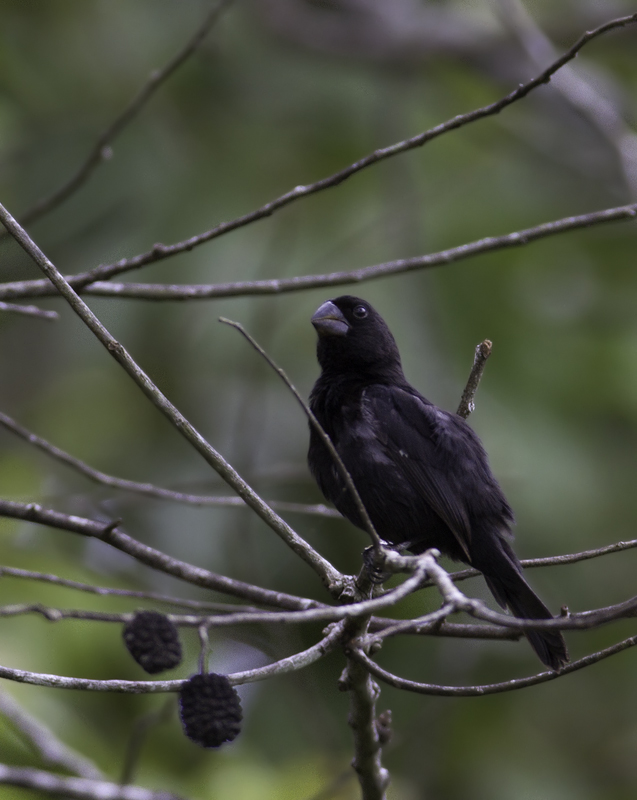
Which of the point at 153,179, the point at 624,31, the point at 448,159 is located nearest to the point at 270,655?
the point at 153,179

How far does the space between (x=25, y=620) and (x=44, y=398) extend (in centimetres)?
292

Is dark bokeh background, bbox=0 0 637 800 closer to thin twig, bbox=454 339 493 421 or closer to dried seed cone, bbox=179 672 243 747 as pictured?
thin twig, bbox=454 339 493 421

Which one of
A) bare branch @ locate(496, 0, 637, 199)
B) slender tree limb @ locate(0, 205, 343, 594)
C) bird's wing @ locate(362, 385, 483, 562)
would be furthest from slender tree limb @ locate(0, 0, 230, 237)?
bare branch @ locate(496, 0, 637, 199)

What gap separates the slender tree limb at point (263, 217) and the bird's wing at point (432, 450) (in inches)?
22.6

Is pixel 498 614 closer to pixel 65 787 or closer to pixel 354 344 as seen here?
pixel 65 787

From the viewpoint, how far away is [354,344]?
3.67 metres

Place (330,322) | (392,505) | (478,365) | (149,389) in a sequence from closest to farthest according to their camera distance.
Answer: (149,389) → (478,365) → (392,505) → (330,322)

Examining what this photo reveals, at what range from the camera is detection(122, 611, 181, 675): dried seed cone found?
4.89 ft

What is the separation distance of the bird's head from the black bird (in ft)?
0.84

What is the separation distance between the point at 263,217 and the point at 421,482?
1.11 meters

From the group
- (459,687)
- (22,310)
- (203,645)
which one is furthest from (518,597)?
(22,310)

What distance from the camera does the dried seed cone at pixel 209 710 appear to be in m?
1.51

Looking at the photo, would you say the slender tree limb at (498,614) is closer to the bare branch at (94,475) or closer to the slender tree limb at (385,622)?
the slender tree limb at (385,622)

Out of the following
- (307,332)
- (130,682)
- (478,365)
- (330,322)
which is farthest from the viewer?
(307,332)
